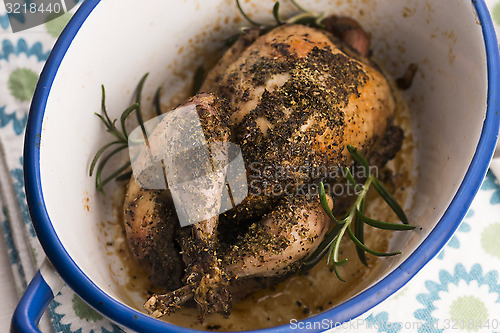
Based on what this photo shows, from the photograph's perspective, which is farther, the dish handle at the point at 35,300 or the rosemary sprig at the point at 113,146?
the rosemary sprig at the point at 113,146

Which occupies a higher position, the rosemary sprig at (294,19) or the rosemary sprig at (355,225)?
the rosemary sprig at (294,19)

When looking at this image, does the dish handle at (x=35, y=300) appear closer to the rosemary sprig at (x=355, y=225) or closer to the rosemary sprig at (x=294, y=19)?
the rosemary sprig at (x=355, y=225)

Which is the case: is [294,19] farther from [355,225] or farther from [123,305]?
[123,305]

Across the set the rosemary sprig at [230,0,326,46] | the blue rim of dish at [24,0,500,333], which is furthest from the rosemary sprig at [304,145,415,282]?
the rosemary sprig at [230,0,326,46]

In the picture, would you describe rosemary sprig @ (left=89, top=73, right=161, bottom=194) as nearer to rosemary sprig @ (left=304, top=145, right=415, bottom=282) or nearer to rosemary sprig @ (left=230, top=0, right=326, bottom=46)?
rosemary sprig @ (left=230, top=0, right=326, bottom=46)

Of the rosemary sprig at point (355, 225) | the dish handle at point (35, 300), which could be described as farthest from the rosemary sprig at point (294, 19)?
the dish handle at point (35, 300)

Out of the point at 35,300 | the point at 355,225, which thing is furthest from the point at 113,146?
the point at 355,225
